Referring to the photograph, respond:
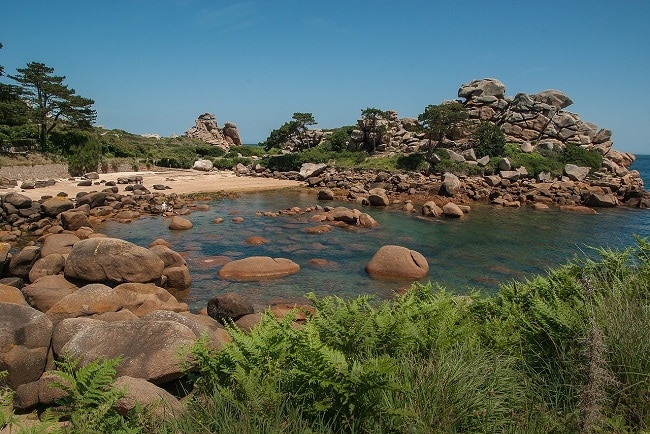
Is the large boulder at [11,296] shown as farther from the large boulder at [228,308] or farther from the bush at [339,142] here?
the bush at [339,142]

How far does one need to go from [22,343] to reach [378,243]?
55.4 ft

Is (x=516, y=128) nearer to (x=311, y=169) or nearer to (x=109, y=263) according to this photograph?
(x=311, y=169)

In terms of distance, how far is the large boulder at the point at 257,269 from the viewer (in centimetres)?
1600

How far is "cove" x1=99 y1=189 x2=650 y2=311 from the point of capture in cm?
1535

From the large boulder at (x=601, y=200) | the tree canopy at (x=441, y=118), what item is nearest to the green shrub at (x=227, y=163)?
the tree canopy at (x=441, y=118)

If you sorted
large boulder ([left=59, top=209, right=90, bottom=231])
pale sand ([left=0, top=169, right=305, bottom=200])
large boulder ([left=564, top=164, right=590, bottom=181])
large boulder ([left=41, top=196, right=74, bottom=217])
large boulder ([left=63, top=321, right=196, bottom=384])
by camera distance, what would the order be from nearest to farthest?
1. large boulder ([left=63, top=321, right=196, bottom=384])
2. large boulder ([left=59, top=209, right=90, bottom=231])
3. large boulder ([left=41, top=196, right=74, bottom=217])
4. pale sand ([left=0, top=169, right=305, bottom=200])
5. large boulder ([left=564, top=164, right=590, bottom=181])

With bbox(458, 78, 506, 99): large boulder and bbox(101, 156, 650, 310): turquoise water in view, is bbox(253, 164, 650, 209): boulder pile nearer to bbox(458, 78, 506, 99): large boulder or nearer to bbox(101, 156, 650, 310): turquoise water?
bbox(101, 156, 650, 310): turquoise water

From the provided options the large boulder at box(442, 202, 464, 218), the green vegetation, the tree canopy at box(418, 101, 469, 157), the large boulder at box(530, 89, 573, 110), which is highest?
the large boulder at box(530, 89, 573, 110)

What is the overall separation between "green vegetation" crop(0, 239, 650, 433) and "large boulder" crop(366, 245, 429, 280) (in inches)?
421

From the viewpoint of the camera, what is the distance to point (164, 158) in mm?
54969

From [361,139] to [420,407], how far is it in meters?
55.0

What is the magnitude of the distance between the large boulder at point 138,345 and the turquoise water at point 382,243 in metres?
6.02

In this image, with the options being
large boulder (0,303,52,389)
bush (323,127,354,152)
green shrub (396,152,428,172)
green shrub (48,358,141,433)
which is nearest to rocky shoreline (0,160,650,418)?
large boulder (0,303,52,389)

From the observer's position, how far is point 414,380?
426 centimetres
